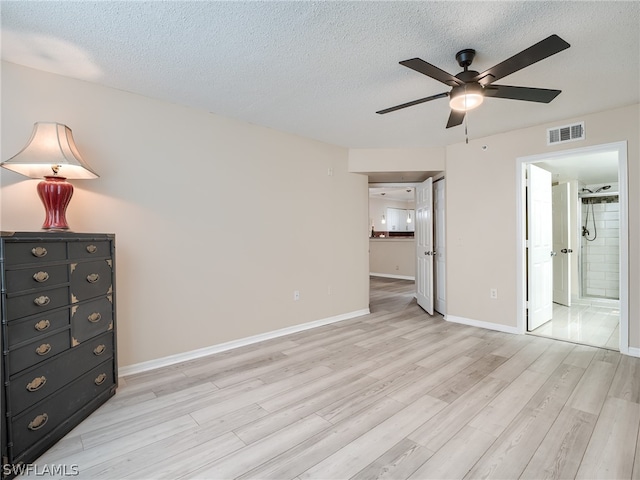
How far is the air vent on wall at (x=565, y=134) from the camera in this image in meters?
3.21

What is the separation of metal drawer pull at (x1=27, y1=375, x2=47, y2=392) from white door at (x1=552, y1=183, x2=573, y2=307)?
6.39 m

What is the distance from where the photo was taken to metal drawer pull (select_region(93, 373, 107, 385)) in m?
2.05

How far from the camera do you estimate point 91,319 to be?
203 centimetres

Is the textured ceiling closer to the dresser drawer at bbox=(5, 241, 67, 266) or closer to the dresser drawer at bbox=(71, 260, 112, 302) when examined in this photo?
the dresser drawer at bbox=(5, 241, 67, 266)

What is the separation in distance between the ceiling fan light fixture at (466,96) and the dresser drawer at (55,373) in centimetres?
296

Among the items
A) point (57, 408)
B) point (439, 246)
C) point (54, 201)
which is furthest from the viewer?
point (439, 246)

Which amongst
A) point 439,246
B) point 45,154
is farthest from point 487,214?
point 45,154

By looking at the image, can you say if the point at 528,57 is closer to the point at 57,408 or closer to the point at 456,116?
the point at 456,116

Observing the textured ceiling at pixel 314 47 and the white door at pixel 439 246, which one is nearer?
the textured ceiling at pixel 314 47

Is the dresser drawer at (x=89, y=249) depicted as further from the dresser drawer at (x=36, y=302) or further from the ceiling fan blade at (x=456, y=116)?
the ceiling fan blade at (x=456, y=116)

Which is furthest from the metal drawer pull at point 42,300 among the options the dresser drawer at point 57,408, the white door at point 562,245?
the white door at point 562,245

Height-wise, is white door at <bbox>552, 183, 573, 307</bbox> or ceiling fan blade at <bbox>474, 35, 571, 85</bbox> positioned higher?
ceiling fan blade at <bbox>474, 35, 571, 85</bbox>

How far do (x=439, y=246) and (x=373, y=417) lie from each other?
327 cm

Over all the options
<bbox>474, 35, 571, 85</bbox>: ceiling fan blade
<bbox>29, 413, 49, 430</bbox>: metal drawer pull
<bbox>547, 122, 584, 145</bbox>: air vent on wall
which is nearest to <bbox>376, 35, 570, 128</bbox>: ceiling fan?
<bbox>474, 35, 571, 85</bbox>: ceiling fan blade
